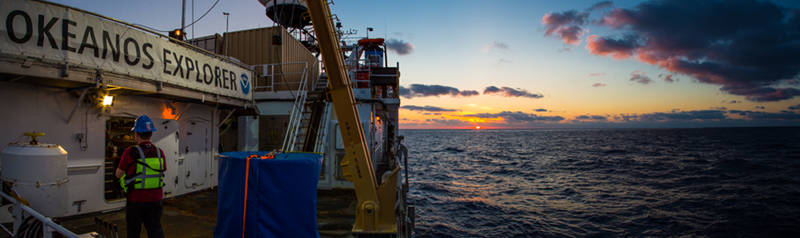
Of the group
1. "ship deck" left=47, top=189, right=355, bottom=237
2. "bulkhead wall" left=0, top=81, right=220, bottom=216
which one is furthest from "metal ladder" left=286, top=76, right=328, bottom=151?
"bulkhead wall" left=0, top=81, right=220, bottom=216

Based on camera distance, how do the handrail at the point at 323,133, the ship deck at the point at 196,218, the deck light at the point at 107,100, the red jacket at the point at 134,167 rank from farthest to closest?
the handrail at the point at 323,133 < the deck light at the point at 107,100 < the ship deck at the point at 196,218 < the red jacket at the point at 134,167

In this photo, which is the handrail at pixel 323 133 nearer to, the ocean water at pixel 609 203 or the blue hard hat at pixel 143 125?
the ocean water at pixel 609 203

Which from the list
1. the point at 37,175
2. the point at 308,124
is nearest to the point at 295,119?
the point at 308,124

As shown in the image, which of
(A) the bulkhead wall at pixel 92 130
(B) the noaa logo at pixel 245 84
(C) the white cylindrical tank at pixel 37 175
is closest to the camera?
(C) the white cylindrical tank at pixel 37 175

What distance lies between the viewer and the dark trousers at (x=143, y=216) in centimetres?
429

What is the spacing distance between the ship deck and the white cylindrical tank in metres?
0.65

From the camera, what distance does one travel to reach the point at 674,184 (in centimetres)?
2166

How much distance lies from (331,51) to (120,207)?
6493mm

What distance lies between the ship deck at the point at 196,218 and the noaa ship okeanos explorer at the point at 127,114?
0.14 meters

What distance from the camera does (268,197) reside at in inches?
163

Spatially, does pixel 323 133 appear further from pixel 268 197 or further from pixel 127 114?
pixel 268 197

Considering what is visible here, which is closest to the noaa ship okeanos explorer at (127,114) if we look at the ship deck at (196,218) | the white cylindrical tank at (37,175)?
the white cylindrical tank at (37,175)

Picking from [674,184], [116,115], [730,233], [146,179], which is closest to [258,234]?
[146,179]

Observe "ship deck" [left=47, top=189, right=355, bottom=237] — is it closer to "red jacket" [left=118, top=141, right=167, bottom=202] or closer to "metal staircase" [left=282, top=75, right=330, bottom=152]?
"metal staircase" [left=282, top=75, right=330, bottom=152]
